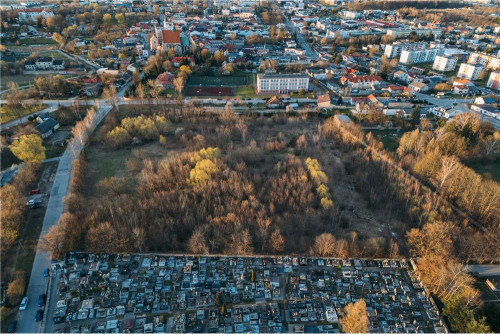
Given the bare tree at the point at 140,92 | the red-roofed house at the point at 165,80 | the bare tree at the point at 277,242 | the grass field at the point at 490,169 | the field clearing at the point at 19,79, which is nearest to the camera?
the bare tree at the point at 277,242

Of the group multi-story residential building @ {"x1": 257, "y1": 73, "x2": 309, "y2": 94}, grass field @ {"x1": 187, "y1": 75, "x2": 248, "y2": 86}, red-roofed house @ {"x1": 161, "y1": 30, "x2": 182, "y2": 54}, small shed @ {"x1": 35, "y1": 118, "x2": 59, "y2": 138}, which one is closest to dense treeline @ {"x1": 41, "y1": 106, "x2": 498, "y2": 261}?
small shed @ {"x1": 35, "y1": 118, "x2": 59, "y2": 138}

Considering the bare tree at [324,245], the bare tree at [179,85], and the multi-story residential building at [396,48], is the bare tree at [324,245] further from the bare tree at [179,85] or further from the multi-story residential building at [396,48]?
the multi-story residential building at [396,48]

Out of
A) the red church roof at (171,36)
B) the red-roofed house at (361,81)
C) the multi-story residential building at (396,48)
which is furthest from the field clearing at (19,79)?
the multi-story residential building at (396,48)

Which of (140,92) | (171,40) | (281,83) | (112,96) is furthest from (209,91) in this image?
(171,40)

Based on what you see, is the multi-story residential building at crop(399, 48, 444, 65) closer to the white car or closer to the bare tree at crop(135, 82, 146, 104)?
the bare tree at crop(135, 82, 146, 104)

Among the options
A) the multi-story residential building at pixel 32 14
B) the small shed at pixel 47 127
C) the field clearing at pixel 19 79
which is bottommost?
the small shed at pixel 47 127

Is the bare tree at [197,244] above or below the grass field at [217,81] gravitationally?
below
